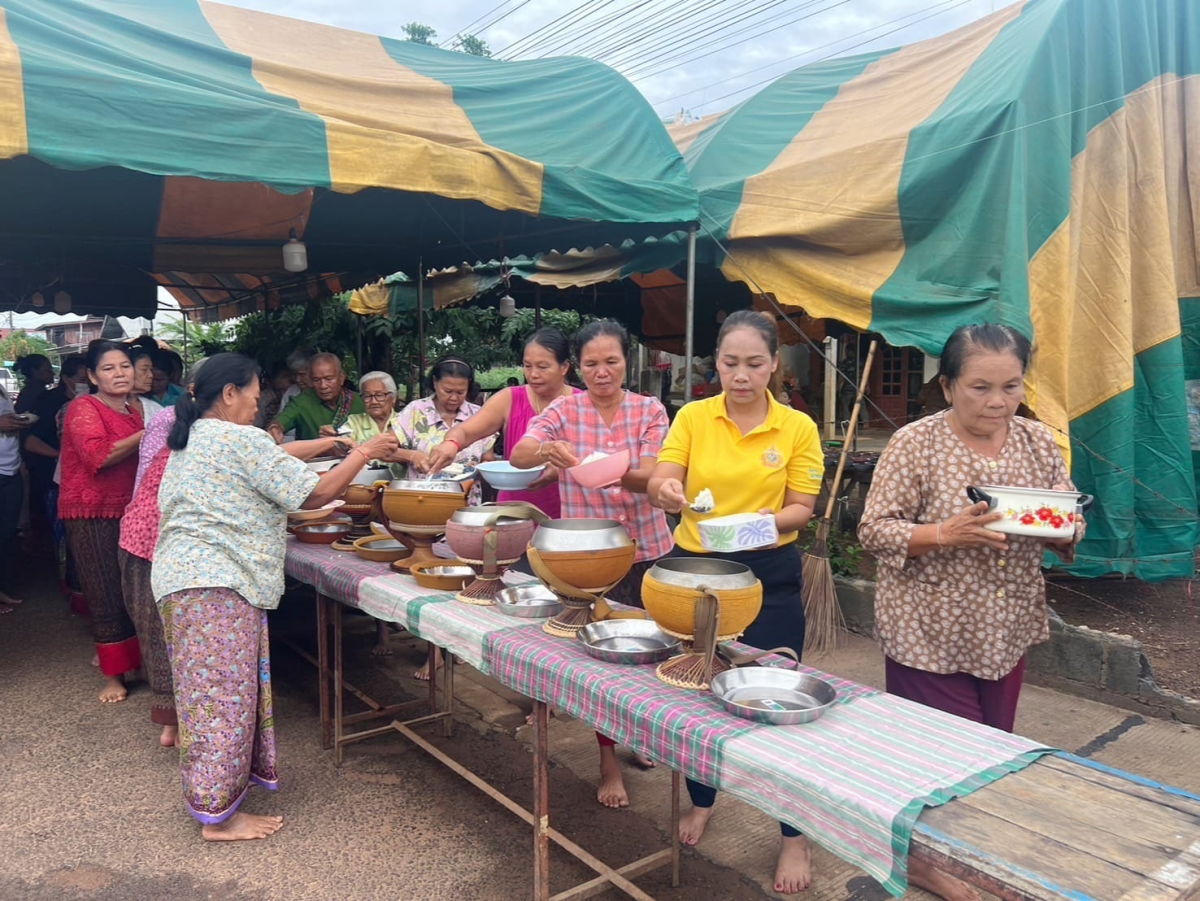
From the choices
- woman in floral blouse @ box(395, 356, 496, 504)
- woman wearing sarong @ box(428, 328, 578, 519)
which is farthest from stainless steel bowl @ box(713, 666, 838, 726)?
woman in floral blouse @ box(395, 356, 496, 504)

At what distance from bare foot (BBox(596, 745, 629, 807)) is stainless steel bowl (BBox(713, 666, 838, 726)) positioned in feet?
4.21

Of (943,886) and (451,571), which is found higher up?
(451,571)

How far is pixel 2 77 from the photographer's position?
2664mm

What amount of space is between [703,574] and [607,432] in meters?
1.01

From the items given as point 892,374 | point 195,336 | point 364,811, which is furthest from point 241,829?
point 195,336

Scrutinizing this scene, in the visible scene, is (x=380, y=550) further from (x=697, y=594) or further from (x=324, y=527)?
(x=697, y=594)

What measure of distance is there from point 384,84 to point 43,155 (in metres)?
1.59

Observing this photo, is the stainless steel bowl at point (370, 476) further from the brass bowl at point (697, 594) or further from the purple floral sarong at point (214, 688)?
the brass bowl at point (697, 594)

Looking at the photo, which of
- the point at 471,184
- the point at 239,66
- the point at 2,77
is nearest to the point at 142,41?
the point at 239,66

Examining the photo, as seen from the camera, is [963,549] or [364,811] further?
[364,811]

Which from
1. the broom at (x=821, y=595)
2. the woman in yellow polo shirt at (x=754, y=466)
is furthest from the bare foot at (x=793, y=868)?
the broom at (x=821, y=595)

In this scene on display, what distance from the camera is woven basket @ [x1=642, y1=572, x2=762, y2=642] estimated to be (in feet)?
5.46

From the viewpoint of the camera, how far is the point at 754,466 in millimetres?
2154

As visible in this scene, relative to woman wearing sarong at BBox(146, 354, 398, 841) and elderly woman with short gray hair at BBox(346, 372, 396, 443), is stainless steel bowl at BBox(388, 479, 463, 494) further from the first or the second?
elderly woman with short gray hair at BBox(346, 372, 396, 443)
